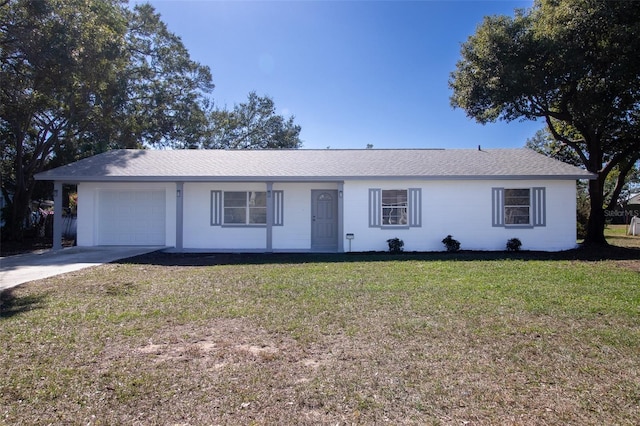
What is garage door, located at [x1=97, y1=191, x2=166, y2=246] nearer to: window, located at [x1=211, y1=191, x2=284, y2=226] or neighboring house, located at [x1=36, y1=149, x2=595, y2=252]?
neighboring house, located at [x1=36, y1=149, x2=595, y2=252]

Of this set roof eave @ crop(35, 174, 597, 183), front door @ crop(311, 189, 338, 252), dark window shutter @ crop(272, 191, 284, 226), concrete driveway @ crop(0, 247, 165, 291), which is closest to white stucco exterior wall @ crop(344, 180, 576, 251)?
roof eave @ crop(35, 174, 597, 183)

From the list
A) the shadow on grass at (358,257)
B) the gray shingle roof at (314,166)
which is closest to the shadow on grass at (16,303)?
the shadow on grass at (358,257)

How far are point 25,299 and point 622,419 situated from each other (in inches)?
317

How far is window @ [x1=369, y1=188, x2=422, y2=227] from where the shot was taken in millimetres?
13383

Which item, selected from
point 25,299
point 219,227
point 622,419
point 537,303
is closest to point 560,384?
point 622,419

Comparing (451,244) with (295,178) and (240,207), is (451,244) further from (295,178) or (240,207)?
(240,207)

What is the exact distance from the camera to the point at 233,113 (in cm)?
3238

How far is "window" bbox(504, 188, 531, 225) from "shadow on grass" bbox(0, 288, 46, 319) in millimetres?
13347

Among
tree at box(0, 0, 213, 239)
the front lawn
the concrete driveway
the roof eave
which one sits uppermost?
tree at box(0, 0, 213, 239)

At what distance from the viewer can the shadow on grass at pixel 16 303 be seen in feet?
18.7

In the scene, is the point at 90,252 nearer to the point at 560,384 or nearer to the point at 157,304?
the point at 157,304

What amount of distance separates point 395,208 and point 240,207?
561 cm

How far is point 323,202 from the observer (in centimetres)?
1405

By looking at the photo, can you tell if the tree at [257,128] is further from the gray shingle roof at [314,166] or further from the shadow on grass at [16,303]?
the shadow on grass at [16,303]
